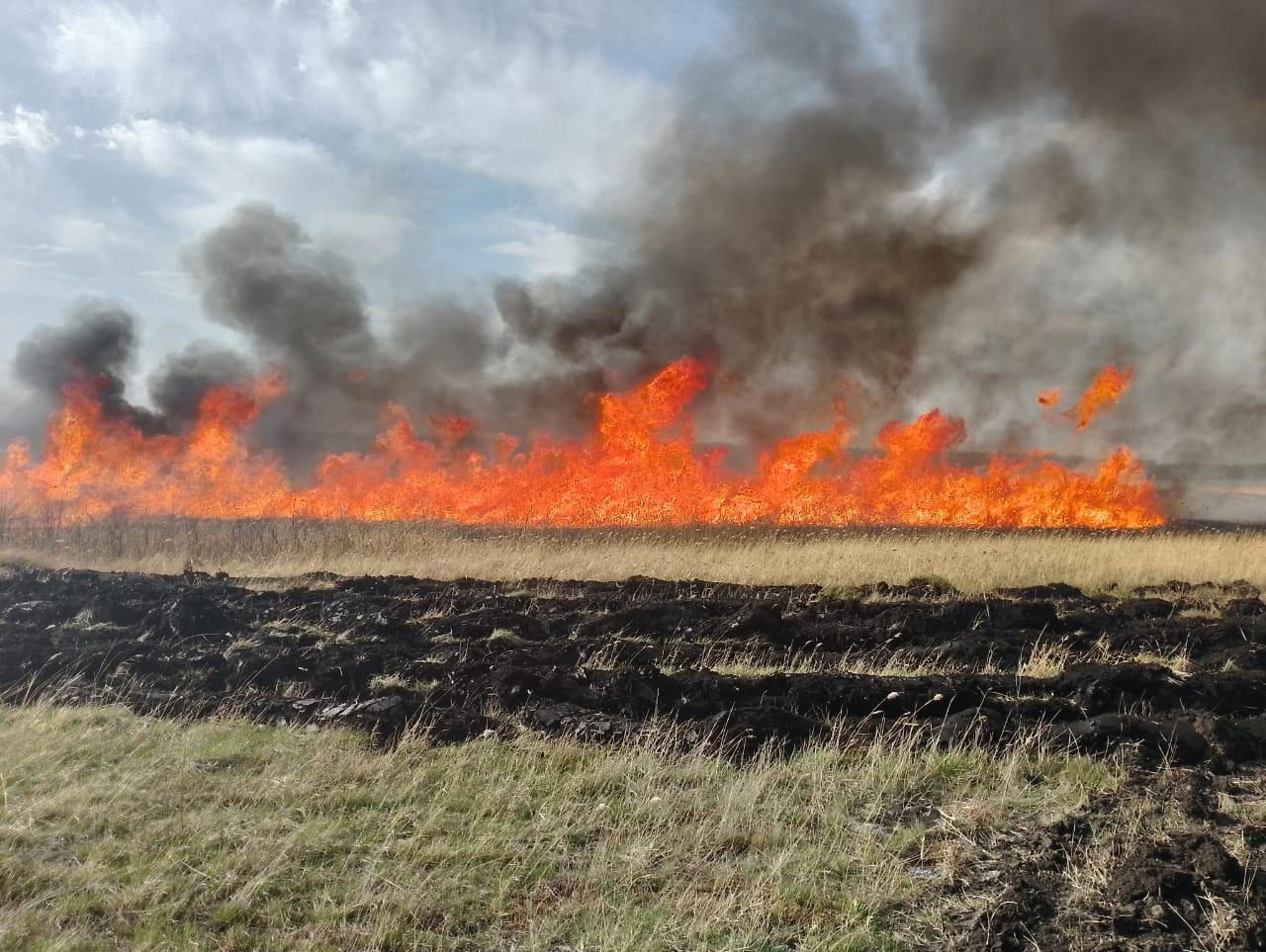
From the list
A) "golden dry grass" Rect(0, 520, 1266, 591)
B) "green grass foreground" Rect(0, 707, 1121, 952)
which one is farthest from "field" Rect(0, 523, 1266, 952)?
"golden dry grass" Rect(0, 520, 1266, 591)

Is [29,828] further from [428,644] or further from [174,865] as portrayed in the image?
[428,644]

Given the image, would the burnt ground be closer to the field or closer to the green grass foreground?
the field

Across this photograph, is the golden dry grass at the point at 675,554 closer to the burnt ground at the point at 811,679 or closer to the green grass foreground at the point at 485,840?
the burnt ground at the point at 811,679

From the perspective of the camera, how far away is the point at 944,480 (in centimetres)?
3588

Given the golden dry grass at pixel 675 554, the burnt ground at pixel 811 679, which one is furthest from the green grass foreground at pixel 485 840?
the golden dry grass at pixel 675 554

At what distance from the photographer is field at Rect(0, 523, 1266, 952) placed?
15.2 ft

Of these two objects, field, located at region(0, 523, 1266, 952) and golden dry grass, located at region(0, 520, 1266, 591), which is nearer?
field, located at region(0, 523, 1266, 952)

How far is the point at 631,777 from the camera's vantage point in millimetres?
6605

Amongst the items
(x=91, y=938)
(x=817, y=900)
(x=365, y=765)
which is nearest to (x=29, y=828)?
(x=91, y=938)

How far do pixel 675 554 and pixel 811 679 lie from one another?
42.2ft

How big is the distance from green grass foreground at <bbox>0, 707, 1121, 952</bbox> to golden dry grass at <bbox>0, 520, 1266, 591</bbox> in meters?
11.9

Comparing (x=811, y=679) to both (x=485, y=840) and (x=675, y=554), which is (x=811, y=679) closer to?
(x=485, y=840)

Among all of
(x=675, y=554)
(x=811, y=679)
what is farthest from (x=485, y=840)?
(x=675, y=554)

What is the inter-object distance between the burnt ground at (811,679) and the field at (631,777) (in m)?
0.04
